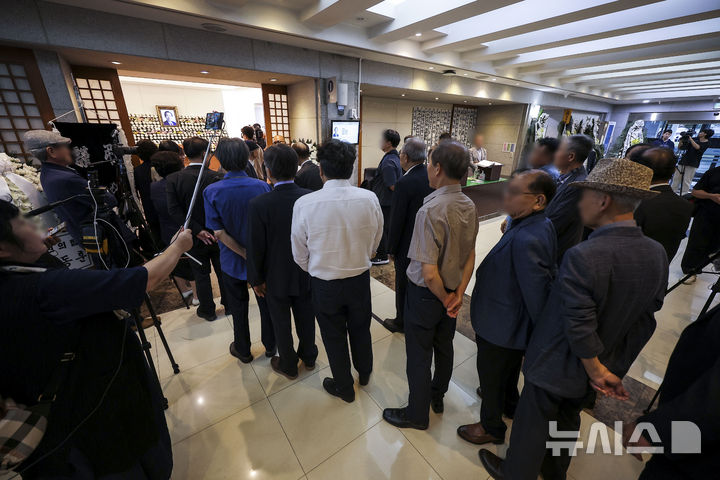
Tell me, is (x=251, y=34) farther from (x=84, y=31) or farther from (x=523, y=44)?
(x=523, y=44)

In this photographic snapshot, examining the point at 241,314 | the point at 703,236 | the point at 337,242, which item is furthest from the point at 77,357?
the point at 703,236

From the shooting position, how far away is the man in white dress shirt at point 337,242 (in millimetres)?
1424

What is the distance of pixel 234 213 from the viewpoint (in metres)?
1.83

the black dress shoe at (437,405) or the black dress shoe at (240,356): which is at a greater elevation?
the black dress shoe at (437,405)

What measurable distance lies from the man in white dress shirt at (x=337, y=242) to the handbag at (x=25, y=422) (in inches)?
37.7

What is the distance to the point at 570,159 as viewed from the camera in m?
2.04

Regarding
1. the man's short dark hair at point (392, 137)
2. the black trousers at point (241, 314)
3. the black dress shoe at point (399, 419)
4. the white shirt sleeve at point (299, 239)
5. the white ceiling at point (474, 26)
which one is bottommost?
the black dress shoe at point (399, 419)

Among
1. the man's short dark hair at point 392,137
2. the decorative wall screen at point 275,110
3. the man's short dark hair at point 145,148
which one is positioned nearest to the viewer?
the man's short dark hair at point 145,148

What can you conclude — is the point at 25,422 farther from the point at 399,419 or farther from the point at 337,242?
the point at 399,419

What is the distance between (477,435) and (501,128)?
1168cm

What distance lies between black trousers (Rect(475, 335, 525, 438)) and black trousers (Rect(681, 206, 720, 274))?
359 centimetres

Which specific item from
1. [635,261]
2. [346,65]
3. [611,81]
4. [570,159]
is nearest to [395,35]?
[346,65]

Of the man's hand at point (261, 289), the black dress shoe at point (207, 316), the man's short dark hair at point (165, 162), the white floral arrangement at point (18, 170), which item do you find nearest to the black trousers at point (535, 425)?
the man's hand at point (261, 289)

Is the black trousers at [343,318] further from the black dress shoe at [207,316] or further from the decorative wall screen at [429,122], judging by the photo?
the decorative wall screen at [429,122]
